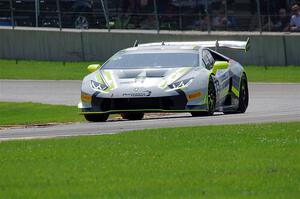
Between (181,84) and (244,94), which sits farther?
(244,94)

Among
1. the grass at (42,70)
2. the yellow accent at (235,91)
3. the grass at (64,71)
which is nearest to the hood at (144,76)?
the yellow accent at (235,91)

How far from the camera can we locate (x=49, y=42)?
131 ft

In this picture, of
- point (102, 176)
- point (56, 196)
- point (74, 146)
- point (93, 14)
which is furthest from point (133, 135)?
point (93, 14)

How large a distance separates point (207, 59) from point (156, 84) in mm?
1931

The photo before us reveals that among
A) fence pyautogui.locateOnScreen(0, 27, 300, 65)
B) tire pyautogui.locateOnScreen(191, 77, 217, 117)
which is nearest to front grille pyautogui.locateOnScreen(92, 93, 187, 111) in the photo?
tire pyautogui.locateOnScreen(191, 77, 217, 117)

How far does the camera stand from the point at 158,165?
10.5m

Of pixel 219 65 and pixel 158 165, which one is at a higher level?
pixel 158 165

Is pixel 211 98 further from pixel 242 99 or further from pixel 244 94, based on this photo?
pixel 244 94

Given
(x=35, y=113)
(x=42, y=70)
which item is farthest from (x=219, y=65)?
(x=42, y=70)

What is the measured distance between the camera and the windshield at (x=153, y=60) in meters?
18.8

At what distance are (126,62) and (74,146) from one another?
683 cm

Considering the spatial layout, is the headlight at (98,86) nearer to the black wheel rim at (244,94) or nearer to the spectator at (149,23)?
the black wheel rim at (244,94)

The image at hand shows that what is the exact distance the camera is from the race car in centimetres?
1781

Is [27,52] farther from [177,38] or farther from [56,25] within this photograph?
[177,38]
